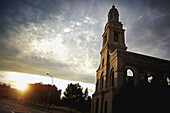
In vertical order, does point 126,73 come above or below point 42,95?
above

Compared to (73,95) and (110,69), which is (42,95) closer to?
(73,95)

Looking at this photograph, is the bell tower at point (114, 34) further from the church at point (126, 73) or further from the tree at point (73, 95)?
the tree at point (73, 95)

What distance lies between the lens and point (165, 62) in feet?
68.6

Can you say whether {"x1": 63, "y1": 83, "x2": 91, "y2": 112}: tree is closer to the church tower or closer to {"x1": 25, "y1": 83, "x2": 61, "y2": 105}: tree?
the church tower

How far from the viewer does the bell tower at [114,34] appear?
24.7 meters

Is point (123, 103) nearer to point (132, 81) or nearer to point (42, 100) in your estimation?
point (132, 81)

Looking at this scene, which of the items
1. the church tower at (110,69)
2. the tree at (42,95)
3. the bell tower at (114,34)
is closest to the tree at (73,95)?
the church tower at (110,69)

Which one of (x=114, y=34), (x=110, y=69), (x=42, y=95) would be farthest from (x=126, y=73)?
(x=42, y=95)

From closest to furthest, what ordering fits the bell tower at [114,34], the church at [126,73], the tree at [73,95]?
the church at [126,73], the bell tower at [114,34], the tree at [73,95]

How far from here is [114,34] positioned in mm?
26922

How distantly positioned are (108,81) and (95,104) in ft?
20.5

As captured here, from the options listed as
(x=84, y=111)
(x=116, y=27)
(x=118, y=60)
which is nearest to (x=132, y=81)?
(x=118, y=60)

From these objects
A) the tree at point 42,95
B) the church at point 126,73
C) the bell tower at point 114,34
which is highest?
the bell tower at point 114,34

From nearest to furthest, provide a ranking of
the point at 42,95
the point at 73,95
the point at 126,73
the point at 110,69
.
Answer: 1. the point at 126,73
2. the point at 110,69
3. the point at 73,95
4. the point at 42,95
